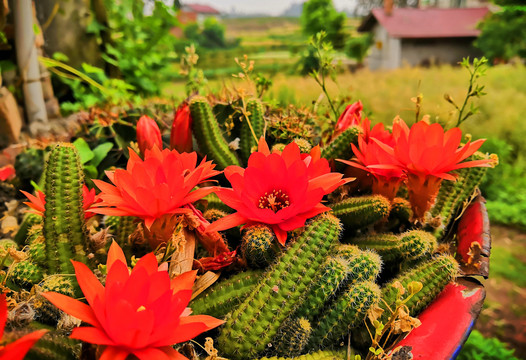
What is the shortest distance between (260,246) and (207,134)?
0.43m

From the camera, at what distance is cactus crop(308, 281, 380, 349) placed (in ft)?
2.43

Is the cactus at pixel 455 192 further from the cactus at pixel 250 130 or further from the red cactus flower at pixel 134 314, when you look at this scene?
the red cactus flower at pixel 134 314

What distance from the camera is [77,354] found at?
620 millimetres

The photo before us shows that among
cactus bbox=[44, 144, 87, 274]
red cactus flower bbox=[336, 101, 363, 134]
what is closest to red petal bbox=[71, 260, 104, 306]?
cactus bbox=[44, 144, 87, 274]

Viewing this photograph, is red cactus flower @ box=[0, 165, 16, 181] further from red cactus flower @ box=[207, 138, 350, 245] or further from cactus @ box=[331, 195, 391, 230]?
cactus @ box=[331, 195, 391, 230]

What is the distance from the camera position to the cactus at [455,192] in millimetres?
1116

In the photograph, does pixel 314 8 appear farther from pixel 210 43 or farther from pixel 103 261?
pixel 103 261

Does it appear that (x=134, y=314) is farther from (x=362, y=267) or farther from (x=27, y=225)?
(x=27, y=225)

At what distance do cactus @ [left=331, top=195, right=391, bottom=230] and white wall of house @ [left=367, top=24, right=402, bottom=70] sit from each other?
58.7ft

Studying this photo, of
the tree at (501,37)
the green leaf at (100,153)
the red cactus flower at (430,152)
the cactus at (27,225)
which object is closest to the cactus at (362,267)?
the red cactus flower at (430,152)

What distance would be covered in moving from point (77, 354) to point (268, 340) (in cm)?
30

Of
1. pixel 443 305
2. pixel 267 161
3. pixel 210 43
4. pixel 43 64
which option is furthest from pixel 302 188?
pixel 210 43

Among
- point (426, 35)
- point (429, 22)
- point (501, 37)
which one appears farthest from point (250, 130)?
point (429, 22)

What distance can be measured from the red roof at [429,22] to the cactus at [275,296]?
17309 mm
